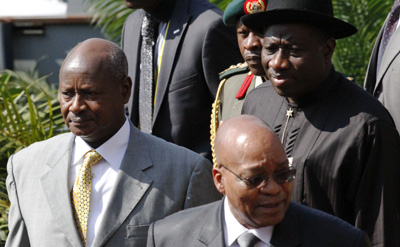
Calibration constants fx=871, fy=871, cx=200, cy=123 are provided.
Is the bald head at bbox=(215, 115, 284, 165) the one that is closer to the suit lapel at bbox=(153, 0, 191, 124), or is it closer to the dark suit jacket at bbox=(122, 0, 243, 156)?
the dark suit jacket at bbox=(122, 0, 243, 156)

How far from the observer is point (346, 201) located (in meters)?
3.69

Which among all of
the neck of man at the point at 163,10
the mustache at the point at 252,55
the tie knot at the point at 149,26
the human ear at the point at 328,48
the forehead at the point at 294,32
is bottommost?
the tie knot at the point at 149,26

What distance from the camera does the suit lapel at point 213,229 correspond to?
3119mm

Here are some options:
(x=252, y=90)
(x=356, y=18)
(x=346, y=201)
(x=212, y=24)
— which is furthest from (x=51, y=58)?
(x=346, y=201)

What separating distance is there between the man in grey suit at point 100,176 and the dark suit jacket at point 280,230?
0.40 metres

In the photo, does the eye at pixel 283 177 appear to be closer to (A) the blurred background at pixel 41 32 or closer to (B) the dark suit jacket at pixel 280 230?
(B) the dark suit jacket at pixel 280 230

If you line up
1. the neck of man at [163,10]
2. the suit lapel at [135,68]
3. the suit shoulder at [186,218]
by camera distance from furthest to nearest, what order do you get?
the suit lapel at [135,68]
the neck of man at [163,10]
the suit shoulder at [186,218]

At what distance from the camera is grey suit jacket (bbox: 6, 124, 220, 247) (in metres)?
3.65

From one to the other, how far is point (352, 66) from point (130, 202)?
3993 mm

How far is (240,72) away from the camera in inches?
187

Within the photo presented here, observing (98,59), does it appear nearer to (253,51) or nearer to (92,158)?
(92,158)

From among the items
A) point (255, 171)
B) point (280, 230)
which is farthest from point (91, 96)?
point (280, 230)

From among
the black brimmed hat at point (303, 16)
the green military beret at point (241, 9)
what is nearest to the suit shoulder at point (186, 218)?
the black brimmed hat at point (303, 16)

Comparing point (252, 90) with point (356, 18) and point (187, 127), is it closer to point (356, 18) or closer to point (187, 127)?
point (187, 127)
